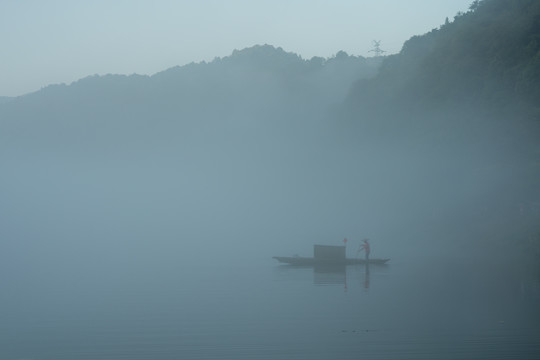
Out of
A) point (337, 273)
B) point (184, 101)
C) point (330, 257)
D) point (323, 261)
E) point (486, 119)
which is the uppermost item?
point (184, 101)

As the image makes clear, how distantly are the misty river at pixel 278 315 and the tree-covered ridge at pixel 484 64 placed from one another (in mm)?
13839

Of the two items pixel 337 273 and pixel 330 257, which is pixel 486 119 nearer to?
pixel 330 257

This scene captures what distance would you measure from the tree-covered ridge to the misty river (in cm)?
1384

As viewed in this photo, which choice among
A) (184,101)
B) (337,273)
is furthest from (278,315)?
(184,101)

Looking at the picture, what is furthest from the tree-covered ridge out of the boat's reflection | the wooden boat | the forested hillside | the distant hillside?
the distant hillside

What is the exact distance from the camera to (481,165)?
37500 millimetres

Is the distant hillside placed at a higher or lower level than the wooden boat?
higher

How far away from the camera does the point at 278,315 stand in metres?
15.5

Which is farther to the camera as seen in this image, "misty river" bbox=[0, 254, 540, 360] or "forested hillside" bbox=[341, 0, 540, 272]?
"forested hillside" bbox=[341, 0, 540, 272]

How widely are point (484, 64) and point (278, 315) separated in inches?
1085

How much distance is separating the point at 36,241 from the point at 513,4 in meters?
40.3

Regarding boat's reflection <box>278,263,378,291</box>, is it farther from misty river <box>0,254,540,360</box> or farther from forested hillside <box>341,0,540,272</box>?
forested hillside <box>341,0,540,272</box>

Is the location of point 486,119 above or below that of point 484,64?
below

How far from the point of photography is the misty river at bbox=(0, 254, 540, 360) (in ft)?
39.6
